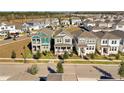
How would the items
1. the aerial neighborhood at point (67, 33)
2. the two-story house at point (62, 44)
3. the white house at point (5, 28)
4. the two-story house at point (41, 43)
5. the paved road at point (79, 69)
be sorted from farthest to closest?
the two-story house at point (41, 43)
the two-story house at point (62, 44)
the paved road at point (79, 69)
the aerial neighborhood at point (67, 33)
the white house at point (5, 28)

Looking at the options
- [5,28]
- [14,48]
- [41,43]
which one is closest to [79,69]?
A: [41,43]

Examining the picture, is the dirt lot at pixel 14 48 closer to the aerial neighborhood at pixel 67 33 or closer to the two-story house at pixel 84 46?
the aerial neighborhood at pixel 67 33

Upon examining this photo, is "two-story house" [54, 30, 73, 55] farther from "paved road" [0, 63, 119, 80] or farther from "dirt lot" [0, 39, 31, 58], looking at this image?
"dirt lot" [0, 39, 31, 58]

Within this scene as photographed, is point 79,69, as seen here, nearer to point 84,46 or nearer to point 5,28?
point 84,46

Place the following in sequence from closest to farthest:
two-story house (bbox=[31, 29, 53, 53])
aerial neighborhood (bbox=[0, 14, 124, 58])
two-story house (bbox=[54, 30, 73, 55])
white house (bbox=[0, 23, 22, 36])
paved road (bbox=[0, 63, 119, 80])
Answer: white house (bbox=[0, 23, 22, 36])
aerial neighborhood (bbox=[0, 14, 124, 58])
paved road (bbox=[0, 63, 119, 80])
two-story house (bbox=[54, 30, 73, 55])
two-story house (bbox=[31, 29, 53, 53])

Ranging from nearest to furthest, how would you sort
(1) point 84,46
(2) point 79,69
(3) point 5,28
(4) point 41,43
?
(3) point 5,28 → (2) point 79,69 → (1) point 84,46 → (4) point 41,43

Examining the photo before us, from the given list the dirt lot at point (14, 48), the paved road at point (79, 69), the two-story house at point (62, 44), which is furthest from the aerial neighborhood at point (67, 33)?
the paved road at point (79, 69)

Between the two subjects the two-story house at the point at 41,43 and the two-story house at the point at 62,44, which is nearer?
the two-story house at the point at 62,44

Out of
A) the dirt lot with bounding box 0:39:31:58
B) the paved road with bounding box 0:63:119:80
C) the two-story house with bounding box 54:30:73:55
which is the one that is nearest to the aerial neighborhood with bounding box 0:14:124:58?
the two-story house with bounding box 54:30:73:55
